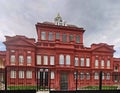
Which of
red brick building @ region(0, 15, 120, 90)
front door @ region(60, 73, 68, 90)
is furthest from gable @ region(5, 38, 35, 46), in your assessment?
front door @ region(60, 73, 68, 90)

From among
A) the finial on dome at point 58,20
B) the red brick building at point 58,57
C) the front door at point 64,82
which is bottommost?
the front door at point 64,82

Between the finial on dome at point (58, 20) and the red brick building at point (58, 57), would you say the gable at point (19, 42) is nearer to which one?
the red brick building at point (58, 57)

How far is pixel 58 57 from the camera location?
29891 millimetres

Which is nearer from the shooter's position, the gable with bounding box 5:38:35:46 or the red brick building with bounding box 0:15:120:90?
the gable with bounding box 5:38:35:46

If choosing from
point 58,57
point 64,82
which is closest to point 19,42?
point 58,57

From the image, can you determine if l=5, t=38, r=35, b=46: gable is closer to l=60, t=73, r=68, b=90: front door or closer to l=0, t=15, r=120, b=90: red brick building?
l=0, t=15, r=120, b=90: red brick building

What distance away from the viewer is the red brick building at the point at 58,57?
91.2 ft

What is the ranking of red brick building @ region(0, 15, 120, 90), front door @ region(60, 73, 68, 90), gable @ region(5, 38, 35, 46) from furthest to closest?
front door @ region(60, 73, 68, 90)
red brick building @ region(0, 15, 120, 90)
gable @ region(5, 38, 35, 46)

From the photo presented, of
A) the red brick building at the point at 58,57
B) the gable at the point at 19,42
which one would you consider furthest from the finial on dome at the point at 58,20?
the gable at the point at 19,42

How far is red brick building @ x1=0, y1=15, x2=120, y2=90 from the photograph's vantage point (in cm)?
2781

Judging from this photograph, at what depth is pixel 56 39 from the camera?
1252 inches

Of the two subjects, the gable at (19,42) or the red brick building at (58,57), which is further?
the red brick building at (58,57)

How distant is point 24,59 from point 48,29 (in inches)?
318

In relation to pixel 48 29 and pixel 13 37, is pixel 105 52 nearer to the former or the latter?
pixel 48 29
